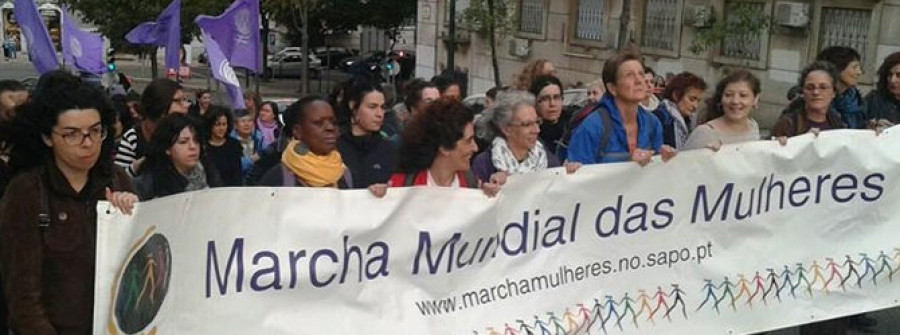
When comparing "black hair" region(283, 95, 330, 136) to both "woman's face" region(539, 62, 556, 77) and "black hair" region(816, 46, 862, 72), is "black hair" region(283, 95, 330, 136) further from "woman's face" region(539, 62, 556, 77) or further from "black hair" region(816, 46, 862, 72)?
"black hair" region(816, 46, 862, 72)

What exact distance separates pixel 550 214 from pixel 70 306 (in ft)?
6.41

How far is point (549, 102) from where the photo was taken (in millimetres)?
6215

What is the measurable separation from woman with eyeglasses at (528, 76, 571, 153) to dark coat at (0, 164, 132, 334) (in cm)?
341

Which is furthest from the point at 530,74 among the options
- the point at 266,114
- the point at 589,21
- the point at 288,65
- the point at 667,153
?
the point at 288,65

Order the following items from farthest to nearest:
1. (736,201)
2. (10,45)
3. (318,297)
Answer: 1. (10,45)
2. (736,201)
3. (318,297)

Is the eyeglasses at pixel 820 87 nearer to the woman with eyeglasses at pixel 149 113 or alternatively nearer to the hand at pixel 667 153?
the hand at pixel 667 153

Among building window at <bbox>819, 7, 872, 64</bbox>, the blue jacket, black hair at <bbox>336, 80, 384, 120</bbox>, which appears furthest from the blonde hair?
building window at <bbox>819, 7, 872, 64</bbox>

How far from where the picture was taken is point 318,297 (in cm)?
372

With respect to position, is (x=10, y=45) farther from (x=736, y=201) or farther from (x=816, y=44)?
(x=736, y=201)

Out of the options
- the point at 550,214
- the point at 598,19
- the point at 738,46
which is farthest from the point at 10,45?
the point at 550,214

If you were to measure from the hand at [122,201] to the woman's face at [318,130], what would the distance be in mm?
1252

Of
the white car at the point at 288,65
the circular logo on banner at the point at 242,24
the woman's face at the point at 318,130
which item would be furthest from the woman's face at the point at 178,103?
the white car at the point at 288,65

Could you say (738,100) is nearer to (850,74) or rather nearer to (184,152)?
(850,74)

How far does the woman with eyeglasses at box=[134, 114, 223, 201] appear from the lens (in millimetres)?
4504
